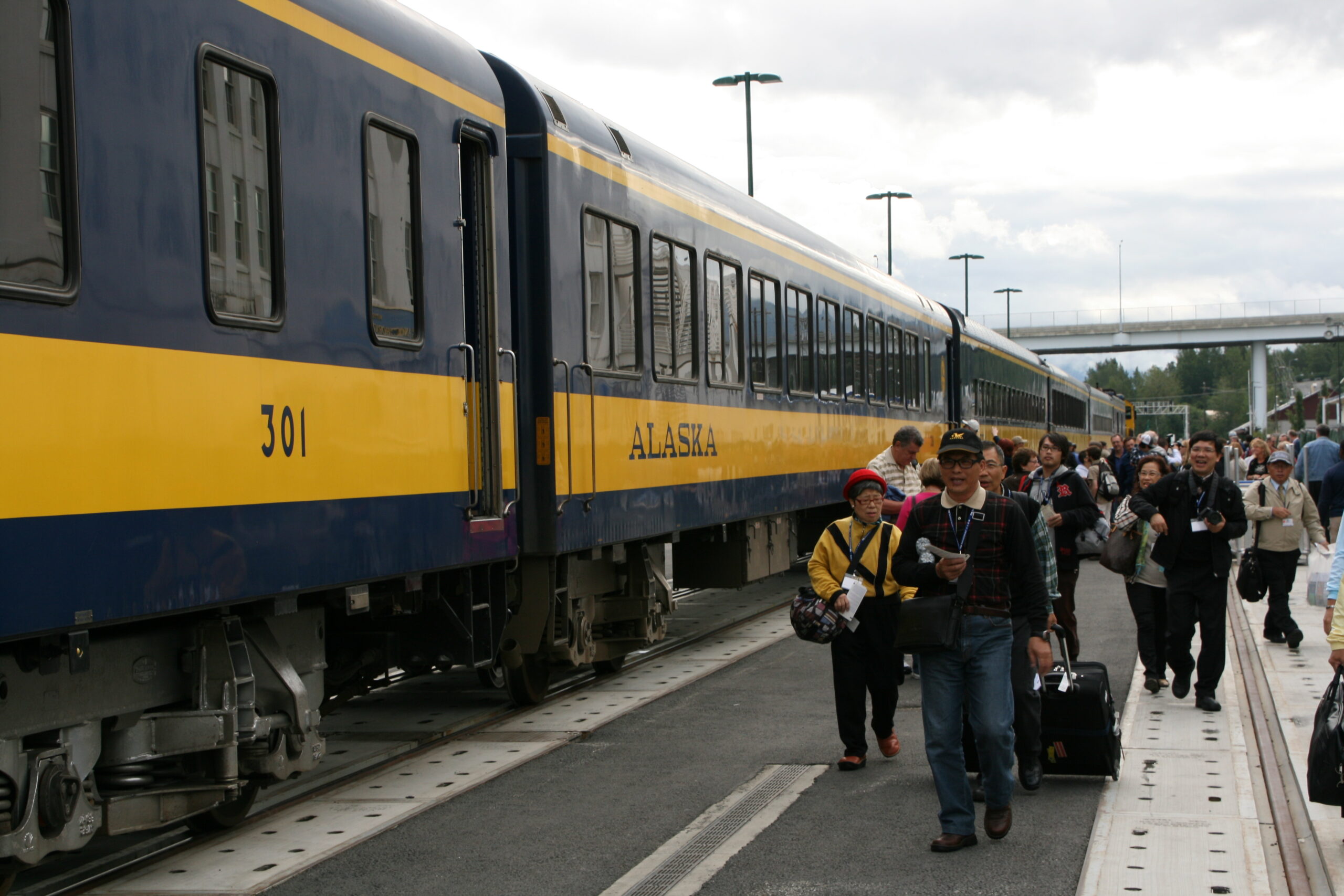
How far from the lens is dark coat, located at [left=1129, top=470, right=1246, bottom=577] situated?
373 inches

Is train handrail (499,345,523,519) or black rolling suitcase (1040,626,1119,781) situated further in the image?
train handrail (499,345,523,519)

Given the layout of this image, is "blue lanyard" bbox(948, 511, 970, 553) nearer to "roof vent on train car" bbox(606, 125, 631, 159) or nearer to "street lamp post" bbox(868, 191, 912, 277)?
"roof vent on train car" bbox(606, 125, 631, 159)

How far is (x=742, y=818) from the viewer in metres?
6.76

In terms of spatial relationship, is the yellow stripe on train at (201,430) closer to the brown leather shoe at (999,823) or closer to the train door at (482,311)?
the train door at (482,311)

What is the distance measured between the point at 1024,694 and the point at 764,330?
6941mm

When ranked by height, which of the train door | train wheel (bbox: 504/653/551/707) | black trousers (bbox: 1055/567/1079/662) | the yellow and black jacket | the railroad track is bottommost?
the railroad track

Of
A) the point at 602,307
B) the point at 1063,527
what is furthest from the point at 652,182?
the point at 1063,527

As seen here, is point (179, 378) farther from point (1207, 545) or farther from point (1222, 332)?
point (1222, 332)

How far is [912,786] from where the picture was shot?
292 inches

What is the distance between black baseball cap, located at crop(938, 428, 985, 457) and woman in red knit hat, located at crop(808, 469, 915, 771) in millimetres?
1640

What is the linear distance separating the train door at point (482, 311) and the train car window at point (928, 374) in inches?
539

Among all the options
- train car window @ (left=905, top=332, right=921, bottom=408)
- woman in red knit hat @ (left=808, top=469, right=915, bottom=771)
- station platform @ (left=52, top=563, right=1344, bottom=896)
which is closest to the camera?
station platform @ (left=52, top=563, right=1344, bottom=896)

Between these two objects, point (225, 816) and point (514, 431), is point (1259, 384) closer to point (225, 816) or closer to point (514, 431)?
point (514, 431)

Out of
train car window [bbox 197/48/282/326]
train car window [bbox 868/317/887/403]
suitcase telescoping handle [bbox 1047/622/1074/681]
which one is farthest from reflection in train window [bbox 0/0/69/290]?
train car window [bbox 868/317/887/403]
